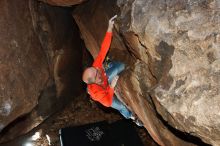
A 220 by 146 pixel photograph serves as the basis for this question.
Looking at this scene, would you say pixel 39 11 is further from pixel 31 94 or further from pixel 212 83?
pixel 212 83

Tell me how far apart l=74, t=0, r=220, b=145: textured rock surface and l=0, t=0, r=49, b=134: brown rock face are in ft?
4.71

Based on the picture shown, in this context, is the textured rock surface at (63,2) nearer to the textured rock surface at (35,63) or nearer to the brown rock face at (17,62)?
the textured rock surface at (35,63)

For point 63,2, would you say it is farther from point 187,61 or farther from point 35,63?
point 187,61

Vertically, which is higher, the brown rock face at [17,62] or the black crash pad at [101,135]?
the brown rock face at [17,62]

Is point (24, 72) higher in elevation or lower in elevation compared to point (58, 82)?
higher

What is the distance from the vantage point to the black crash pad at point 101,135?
17.6 feet

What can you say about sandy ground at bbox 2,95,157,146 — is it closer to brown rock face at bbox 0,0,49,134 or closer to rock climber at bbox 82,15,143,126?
brown rock face at bbox 0,0,49,134

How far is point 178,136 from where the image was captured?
4109mm

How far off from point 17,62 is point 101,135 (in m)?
1.89

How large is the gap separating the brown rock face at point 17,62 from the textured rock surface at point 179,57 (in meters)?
1.43

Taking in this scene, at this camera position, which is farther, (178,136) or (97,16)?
(97,16)

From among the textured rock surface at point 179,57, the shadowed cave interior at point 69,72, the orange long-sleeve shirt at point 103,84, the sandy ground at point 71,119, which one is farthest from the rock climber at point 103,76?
the sandy ground at point 71,119

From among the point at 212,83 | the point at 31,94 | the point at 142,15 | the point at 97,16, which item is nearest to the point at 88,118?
the point at 31,94

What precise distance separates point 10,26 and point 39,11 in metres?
0.78
